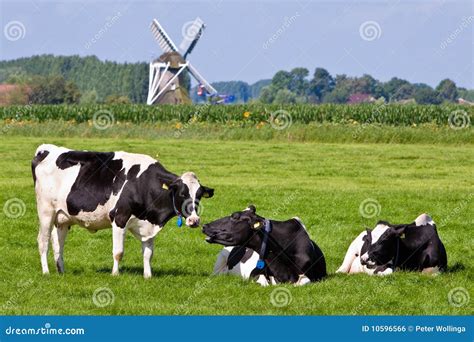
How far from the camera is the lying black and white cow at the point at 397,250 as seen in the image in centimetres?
1419

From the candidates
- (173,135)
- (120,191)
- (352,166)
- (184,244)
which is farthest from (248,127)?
(120,191)

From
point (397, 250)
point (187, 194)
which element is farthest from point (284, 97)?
point (187, 194)

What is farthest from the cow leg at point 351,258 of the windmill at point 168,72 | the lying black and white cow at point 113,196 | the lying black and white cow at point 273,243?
the windmill at point 168,72

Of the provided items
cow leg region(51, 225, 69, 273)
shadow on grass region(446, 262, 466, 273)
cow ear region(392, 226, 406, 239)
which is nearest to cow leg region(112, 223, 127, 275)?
cow leg region(51, 225, 69, 273)

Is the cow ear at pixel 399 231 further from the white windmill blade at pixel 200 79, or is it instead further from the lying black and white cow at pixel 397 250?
the white windmill blade at pixel 200 79

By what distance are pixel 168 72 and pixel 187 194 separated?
8695 cm

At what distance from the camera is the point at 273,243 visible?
44.0ft

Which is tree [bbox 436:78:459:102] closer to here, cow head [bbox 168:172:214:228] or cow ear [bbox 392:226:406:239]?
cow ear [bbox 392:226:406:239]

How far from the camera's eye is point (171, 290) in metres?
13.0

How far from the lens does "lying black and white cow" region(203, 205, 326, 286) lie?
13.2 metres

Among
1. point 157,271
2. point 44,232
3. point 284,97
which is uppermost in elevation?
point 44,232

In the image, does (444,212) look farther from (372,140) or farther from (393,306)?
(372,140)

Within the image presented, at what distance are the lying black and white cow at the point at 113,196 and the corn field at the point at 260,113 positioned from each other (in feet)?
132

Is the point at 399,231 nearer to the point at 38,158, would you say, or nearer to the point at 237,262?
the point at 237,262
